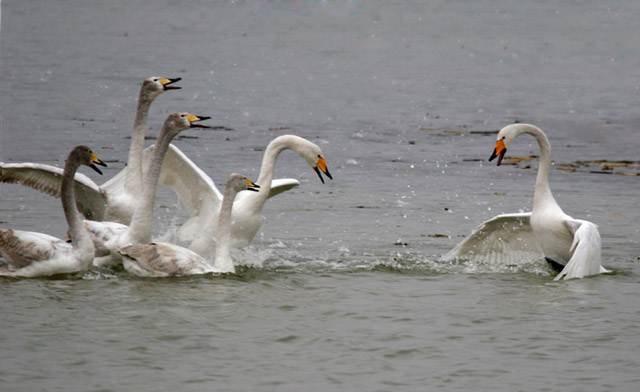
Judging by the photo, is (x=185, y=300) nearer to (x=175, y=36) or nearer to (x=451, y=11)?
(x=175, y=36)

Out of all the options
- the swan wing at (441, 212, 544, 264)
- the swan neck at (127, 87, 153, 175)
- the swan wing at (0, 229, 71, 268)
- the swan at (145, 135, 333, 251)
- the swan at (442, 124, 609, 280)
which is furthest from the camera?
the swan wing at (441, 212, 544, 264)

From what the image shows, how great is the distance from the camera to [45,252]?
26.7 feet

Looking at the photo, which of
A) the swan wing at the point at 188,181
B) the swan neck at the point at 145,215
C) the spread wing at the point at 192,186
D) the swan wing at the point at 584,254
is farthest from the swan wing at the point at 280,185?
the swan wing at the point at 584,254

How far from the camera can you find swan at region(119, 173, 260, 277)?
8227 millimetres

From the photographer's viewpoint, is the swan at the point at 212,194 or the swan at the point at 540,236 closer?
the swan at the point at 540,236

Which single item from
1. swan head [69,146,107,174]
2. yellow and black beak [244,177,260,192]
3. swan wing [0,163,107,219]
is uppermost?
swan head [69,146,107,174]

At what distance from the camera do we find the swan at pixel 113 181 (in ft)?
29.3

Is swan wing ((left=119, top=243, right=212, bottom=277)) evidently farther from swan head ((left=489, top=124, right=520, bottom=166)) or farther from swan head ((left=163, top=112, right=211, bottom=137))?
swan head ((left=489, top=124, right=520, bottom=166))

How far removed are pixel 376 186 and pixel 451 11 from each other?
76.2ft

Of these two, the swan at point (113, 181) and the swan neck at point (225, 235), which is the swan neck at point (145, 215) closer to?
the swan at point (113, 181)

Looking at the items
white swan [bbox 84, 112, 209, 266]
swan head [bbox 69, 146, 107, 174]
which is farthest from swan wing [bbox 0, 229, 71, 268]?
swan head [bbox 69, 146, 107, 174]

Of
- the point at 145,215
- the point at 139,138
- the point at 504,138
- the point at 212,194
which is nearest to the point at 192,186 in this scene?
the point at 212,194

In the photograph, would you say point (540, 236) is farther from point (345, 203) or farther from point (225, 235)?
point (345, 203)

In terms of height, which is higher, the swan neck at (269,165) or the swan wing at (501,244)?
the swan neck at (269,165)
